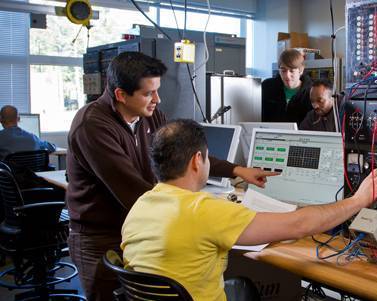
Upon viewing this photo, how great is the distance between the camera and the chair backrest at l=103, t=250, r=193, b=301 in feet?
4.01

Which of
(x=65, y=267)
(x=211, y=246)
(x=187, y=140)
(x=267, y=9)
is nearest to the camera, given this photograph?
(x=211, y=246)

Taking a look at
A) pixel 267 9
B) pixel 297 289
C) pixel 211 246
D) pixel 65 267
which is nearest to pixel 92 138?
pixel 211 246

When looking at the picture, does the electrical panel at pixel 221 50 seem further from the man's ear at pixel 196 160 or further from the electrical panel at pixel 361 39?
the man's ear at pixel 196 160

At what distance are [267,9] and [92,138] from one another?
6241mm

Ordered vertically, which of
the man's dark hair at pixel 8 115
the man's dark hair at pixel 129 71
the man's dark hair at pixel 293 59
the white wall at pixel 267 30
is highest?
the white wall at pixel 267 30

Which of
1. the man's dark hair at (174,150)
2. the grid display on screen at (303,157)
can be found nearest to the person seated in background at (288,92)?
the grid display on screen at (303,157)

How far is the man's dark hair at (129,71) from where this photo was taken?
5.89 ft

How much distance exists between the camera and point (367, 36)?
5.28ft

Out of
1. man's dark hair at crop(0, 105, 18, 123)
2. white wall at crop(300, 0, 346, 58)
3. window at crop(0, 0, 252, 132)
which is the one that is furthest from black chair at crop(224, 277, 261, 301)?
white wall at crop(300, 0, 346, 58)

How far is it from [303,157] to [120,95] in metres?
0.83

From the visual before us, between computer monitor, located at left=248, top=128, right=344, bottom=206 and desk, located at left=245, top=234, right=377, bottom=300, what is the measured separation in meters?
0.25

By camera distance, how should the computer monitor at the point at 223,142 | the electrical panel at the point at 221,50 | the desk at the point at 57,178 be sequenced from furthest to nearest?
the electrical panel at the point at 221,50 < the desk at the point at 57,178 < the computer monitor at the point at 223,142

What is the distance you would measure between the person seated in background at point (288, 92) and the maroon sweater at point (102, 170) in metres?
1.83

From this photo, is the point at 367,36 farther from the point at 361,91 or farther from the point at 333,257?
the point at 333,257
